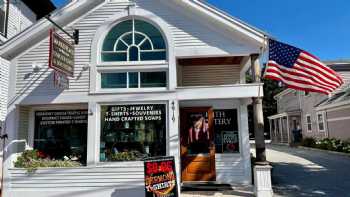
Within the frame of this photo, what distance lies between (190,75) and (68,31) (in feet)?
14.3

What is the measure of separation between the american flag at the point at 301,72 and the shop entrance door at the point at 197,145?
274cm

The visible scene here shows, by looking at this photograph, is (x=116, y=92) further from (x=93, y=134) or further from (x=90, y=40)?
(x=90, y=40)

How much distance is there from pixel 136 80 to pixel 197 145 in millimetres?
3056

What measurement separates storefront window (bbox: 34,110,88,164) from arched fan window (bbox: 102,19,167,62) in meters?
2.14

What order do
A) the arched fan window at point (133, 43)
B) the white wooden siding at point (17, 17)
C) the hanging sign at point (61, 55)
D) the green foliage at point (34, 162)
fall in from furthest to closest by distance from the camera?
the white wooden siding at point (17, 17) < the arched fan window at point (133, 43) < the green foliage at point (34, 162) < the hanging sign at point (61, 55)

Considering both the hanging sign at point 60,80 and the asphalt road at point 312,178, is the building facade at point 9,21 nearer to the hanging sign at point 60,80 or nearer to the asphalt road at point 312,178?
the hanging sign at point 60,80

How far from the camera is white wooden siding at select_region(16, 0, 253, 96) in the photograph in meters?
9.10

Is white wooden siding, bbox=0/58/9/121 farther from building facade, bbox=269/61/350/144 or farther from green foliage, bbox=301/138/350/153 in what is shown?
building facade, bbox=269/61/350/144

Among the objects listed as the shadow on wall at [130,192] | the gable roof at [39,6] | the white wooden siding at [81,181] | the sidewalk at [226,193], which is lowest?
the sidewalk at [226,193]

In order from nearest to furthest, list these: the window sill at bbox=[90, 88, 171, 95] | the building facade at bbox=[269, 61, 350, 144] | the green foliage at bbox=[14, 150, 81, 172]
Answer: the green foliage at bbox=[14, 150, 81, 172] < the window sill at bbox=[90, 88, 171, 95] < the building facade at bbox=[269, 61, 350, 144]

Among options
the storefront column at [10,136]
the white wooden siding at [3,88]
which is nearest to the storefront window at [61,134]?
the storefront column at [10,136]

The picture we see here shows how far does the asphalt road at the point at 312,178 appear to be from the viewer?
8.97m

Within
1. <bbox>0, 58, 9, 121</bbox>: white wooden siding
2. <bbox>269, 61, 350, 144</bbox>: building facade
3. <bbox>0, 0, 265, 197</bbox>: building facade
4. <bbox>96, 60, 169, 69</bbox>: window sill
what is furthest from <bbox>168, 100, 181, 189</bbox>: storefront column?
<bbox>269, 61, 350, 144</bbox>: building facade

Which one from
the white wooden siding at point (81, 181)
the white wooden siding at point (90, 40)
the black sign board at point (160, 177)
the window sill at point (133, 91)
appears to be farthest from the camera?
the white wooden siding at point (90, 40)
